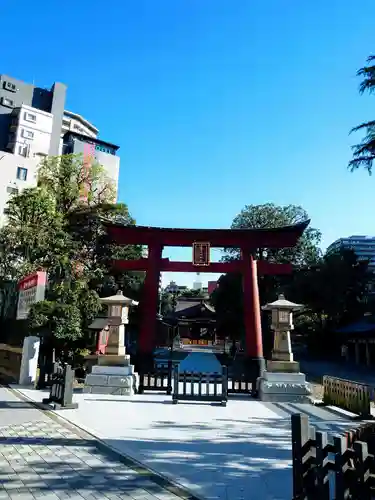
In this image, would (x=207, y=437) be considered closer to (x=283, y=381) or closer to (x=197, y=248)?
(x=283, y=381)

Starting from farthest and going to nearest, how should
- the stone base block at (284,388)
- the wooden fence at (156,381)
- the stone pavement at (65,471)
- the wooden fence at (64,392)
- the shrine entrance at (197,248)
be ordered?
the shrine entrance at (197,248), the wooden fence at (156,381), the stone base block at (284,388), the wooden fence at (64,392), the stone pavement at (65,471)

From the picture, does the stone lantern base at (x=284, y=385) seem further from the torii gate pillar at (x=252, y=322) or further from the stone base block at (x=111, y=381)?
the stone base block at (x=111, y=381)

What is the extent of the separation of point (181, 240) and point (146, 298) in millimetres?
2798

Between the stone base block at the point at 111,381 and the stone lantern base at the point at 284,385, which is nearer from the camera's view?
the stone lantern base at the point at 284,385

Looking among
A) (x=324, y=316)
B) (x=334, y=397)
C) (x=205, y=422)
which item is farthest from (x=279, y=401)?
(x=324, y=316)

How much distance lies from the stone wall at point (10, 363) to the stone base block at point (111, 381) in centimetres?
332

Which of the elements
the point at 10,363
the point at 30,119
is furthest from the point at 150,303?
the point at 30,119

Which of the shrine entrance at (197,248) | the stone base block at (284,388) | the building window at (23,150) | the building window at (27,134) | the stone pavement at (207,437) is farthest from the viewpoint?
the building window at (27,134)

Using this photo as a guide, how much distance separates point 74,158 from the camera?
24.2m

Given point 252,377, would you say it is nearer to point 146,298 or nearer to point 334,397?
point 334,397

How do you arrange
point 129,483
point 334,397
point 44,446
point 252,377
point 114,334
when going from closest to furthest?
point 129,483 < point 44,446 < point 334,397 < point 114,334 < point 252,377

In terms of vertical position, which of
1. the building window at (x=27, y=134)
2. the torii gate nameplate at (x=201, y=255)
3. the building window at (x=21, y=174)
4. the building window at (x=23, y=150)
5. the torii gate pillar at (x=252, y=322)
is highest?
the building window at (x=27, y=134)

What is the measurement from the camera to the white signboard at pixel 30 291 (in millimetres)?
12812

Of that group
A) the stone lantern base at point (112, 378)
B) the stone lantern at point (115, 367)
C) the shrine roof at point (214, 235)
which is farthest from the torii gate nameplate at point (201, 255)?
the stone lantern base at point (112, 378)
